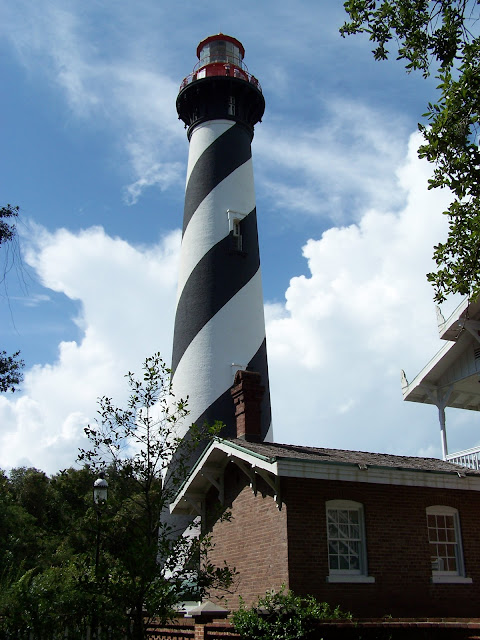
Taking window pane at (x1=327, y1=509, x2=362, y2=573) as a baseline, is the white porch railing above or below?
above

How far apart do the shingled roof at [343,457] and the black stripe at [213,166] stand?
10884mm

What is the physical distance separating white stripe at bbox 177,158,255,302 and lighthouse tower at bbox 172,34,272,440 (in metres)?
0.03

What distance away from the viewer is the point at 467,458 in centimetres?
1758

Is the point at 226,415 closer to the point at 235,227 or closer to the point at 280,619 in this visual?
the point at 235,227

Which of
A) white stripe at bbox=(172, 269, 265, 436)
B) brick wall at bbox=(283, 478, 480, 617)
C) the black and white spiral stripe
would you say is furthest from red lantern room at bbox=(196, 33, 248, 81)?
brick wall at bbox=(283, 478, 480, 617)

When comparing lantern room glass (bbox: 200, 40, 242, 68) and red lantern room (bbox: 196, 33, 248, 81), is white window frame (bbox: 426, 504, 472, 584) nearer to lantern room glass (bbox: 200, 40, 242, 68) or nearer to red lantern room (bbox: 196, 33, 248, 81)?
red lantern room (bbox: 196, 33, 248, 81)

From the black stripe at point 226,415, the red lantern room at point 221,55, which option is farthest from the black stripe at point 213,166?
the black stripe at point 226,415

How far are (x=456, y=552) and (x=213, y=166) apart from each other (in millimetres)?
14906

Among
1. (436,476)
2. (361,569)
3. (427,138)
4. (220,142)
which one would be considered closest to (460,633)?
(361,569)

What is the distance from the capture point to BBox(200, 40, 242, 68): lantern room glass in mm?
27250

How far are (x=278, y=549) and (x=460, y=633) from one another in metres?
3.52

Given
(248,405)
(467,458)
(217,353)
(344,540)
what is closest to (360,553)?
(344,540)

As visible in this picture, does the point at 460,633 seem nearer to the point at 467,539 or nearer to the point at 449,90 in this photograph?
the point at 467,539

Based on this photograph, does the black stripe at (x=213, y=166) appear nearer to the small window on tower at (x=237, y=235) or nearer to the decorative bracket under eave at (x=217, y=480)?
the small window on tower at (x=237, y=235)
